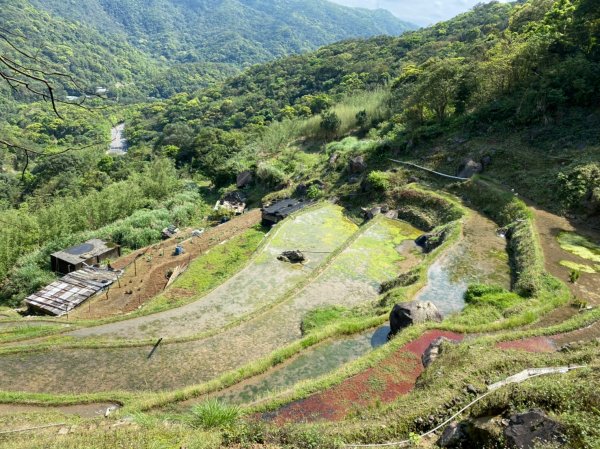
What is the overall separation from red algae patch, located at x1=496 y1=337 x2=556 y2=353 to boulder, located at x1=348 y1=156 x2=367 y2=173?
2713 cm

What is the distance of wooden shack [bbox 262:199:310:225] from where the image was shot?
3497 cm

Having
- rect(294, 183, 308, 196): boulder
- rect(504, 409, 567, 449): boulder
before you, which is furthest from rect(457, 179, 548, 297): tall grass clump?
rect(294, 183, 308, 196): boulder

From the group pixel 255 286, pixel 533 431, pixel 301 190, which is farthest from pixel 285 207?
pixel 533 431

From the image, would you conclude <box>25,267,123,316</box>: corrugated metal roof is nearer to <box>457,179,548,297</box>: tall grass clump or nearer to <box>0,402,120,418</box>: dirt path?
<box>0,402,120,418</box>: dirt path

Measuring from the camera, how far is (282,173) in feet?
155

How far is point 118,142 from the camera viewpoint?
4387 inches

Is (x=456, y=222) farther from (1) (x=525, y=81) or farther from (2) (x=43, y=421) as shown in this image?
(2) (x=43, y=421)

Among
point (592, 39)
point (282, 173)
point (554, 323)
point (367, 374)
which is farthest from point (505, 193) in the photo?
point (282, 173)

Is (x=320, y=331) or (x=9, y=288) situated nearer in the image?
(x=320, y=331)

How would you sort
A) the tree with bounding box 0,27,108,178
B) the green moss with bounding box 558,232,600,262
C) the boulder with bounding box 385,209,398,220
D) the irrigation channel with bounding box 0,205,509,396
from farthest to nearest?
1. the boulder with bounding box 385,209,398,220
2. the green moss with bounding box 558,232,600,262
3. the irrigation channel with bounding box 0,205,509,396
4. the tree with bounding box 0,27,108,178

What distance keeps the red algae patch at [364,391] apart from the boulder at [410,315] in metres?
1.31

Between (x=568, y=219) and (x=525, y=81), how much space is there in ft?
59.6

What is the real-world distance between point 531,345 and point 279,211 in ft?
79.7

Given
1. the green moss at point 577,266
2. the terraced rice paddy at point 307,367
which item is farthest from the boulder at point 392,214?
the terraced rice paddy at point 307,367
